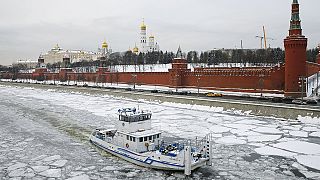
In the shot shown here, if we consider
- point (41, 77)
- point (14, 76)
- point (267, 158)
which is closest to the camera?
point (267, 158)

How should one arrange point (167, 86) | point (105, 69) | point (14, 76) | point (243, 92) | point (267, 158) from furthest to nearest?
point (14, 76) < point (105, 69) < point (167, 86) < point (243, 92) < point (267, 158)

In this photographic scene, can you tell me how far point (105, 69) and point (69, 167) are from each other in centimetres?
4438

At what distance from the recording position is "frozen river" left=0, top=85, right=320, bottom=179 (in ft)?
38.4

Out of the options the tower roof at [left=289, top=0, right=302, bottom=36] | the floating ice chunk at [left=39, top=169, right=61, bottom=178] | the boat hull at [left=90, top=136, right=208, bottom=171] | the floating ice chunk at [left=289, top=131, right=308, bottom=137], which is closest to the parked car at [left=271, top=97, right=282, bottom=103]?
the tower roof at [left=289, top=0, right=302, bottom=36]

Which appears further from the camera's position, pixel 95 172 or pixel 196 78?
pixel 196 78

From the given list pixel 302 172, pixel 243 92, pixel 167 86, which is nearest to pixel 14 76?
pixel 167 86

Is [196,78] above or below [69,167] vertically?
above

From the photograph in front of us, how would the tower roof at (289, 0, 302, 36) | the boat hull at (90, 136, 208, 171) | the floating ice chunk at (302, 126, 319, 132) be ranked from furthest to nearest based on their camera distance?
the tower roof at (289, 0, 302, 36) < the floating ice chunk at (302, 126, 319, 132) < the boat hull at (90, 136, 208, 171)

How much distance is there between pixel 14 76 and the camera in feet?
296

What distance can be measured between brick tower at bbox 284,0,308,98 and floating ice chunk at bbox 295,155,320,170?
15.0 m

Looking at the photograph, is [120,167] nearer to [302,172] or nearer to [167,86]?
[302,172]

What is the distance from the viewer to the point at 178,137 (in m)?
17.3

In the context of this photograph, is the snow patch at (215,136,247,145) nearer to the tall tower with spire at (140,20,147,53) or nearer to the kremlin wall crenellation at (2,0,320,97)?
the kremlin wall crenellation at (2,0,320,97)

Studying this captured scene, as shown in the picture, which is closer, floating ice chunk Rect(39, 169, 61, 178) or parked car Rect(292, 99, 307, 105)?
floating ice chunk Rect(39, 169, 61, 178)
